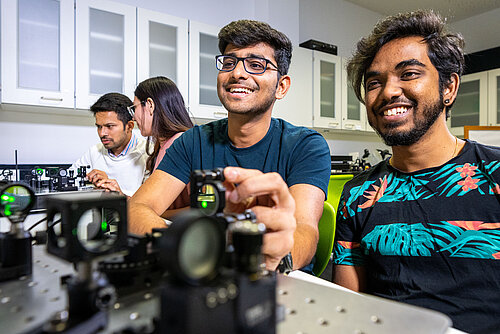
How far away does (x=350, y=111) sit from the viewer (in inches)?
169

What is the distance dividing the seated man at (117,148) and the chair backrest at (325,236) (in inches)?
68.5

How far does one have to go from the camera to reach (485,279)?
84 cm

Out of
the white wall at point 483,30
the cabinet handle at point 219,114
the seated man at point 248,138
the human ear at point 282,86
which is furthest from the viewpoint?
the white wall at point 483,30

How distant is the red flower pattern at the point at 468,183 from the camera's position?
921 mm

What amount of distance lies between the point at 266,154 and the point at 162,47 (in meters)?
2.17

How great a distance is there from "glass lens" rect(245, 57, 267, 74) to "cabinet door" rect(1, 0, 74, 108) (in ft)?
6.14

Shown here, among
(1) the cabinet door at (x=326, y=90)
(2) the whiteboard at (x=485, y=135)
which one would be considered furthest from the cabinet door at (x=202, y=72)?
(2) the whiteboard at (x=485, y=135)

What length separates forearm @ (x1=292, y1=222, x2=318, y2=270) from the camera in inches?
31.6

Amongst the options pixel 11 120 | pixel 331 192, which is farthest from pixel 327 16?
pixel 11 120

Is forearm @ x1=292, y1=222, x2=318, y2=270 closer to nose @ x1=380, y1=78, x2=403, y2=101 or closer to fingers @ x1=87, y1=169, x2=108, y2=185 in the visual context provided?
nose @ x1=380, y1=78, x2=403, y2=101

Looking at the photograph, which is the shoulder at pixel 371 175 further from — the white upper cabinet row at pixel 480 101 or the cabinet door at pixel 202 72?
the white upper cabinet row at pixel 480 101

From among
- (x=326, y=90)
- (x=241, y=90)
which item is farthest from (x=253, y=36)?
(x=326, y=90)

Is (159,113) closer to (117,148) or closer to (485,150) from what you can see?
(117,148)

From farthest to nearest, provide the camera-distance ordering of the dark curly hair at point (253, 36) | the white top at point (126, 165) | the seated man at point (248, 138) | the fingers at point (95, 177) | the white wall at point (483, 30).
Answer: the white wall at point (483, 30)
the white top at point (126, 165)
the fingers at point (95, 177)
the dark curly hair at point (253, 36)
the seated man at point (248, 138)
